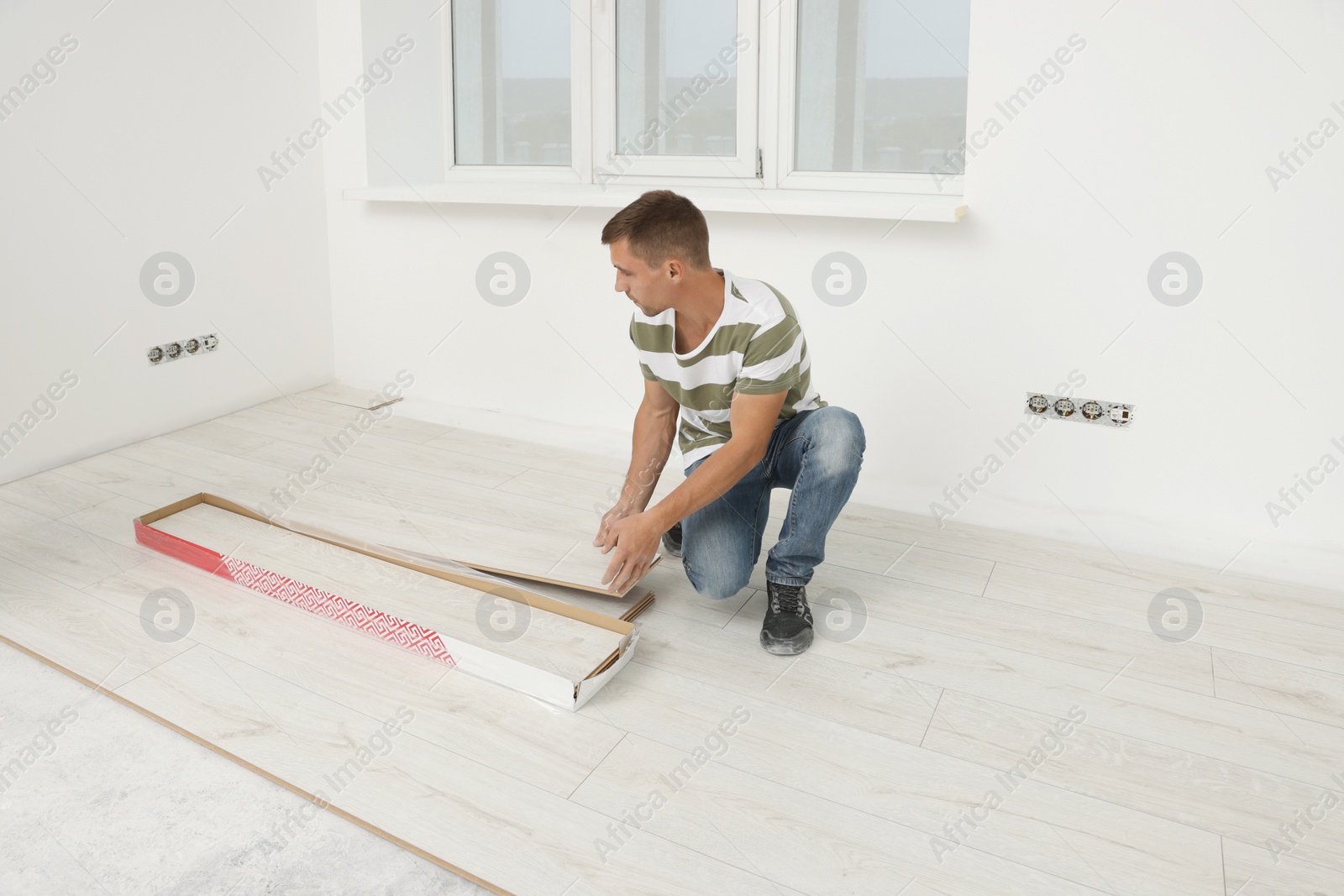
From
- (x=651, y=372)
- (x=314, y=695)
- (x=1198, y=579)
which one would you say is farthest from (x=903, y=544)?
(x=314, y=695)

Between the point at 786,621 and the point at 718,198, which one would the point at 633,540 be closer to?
the point at 786,621

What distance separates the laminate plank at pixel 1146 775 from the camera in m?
1.50

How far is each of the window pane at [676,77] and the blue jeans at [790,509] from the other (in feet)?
4.41

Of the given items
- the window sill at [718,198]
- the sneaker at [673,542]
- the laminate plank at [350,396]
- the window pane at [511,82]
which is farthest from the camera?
the laminate plank at [350,396]

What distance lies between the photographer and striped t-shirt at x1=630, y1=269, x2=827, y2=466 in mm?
1861

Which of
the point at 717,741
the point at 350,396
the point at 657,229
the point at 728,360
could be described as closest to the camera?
the point at 717,741

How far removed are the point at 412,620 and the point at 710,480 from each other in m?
0.67

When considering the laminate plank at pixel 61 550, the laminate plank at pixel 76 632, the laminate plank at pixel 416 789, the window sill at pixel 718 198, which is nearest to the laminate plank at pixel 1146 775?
the laminate plank at pixel 416 789

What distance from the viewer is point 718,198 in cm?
280

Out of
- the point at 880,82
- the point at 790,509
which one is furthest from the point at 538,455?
the point at 880,82

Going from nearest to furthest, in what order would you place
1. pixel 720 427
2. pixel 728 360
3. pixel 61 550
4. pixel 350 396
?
1. pixel 728 360
2. pixel 720 427
3. pixel 61 550
4. pixel 350 396

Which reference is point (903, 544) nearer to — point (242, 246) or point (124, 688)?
point (124, 688)

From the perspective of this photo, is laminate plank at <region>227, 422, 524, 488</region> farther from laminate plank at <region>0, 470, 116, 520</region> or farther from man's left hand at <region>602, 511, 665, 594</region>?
man's left hand at <region>602, 511, 665, 594</region>

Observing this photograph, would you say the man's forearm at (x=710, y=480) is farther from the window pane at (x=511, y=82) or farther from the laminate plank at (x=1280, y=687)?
the window pane at (x=511, y=82)
